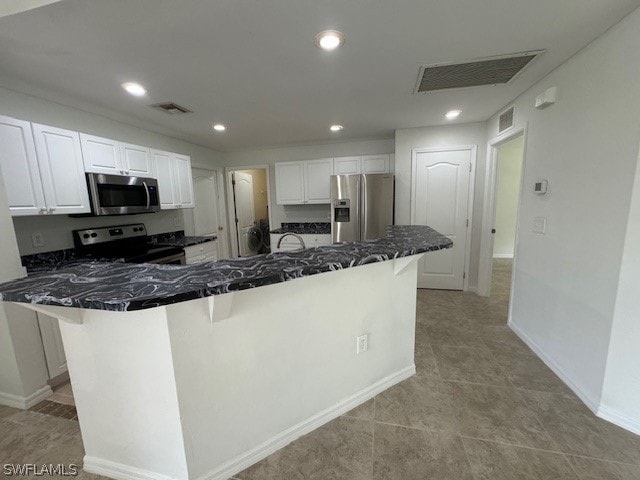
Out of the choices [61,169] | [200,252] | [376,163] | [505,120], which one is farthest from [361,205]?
[61,169]

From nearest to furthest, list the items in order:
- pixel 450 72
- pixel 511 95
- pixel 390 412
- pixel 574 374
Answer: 1. pixel 390 412
2. pixel 574 374
3. pixel 450 72
4. pixel 511 95

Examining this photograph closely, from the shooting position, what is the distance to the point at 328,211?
4.73 metres

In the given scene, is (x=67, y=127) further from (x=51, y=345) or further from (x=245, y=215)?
(x=245, y=215)

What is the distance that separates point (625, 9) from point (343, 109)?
202 centimetres

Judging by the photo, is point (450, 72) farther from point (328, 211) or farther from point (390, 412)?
point (328, 211)

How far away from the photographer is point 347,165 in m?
4.23

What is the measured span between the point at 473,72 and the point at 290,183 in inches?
118

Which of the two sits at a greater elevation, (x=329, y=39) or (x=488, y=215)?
(x=329, y=39)

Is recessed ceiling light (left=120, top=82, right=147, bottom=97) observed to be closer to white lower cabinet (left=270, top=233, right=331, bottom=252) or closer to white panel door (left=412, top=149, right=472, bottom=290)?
white lower cabinet (left=270, top=233, right=331, bottom=252)

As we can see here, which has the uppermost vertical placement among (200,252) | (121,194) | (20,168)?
(20,168)

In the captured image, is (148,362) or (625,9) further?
(625,9)

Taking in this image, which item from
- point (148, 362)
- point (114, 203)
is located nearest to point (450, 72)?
point (148, 362)

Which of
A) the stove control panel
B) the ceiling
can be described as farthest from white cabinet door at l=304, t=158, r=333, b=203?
the stove control panel

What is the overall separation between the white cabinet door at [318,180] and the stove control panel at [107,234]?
2.45 metres
